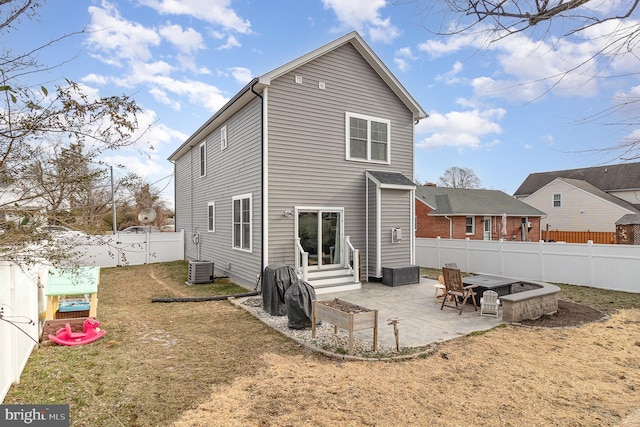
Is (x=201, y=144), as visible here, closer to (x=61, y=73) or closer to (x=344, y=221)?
(x=344, y=221)

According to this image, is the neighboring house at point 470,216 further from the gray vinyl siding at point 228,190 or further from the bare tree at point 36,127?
the bare tree at point 36,127

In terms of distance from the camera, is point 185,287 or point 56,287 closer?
point 56,287

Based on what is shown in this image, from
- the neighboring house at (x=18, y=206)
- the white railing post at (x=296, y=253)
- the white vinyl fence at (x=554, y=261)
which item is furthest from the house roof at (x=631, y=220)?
the neighboring house at (x=18, y=206)

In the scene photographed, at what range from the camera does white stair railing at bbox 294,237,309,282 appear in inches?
365

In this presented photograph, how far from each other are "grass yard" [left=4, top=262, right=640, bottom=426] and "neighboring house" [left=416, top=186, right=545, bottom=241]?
15272 millimetres

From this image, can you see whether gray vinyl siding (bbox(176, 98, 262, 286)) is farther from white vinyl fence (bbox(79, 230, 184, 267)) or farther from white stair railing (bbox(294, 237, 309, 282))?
white stair railing (bbox(294, 237, 309, 282))

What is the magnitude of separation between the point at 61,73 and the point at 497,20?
340cm

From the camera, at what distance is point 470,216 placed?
22.1m

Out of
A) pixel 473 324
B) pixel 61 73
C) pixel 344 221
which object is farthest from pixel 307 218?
pixel 61 73

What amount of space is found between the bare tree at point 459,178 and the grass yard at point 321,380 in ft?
155

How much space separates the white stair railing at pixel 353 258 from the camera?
399 inches

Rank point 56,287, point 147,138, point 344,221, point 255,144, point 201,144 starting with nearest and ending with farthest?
point 147,138 → point 56,287 → point 255,144 → point 344,221 → point 201,144

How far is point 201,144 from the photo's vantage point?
1498 centimetres

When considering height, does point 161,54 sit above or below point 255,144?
above
